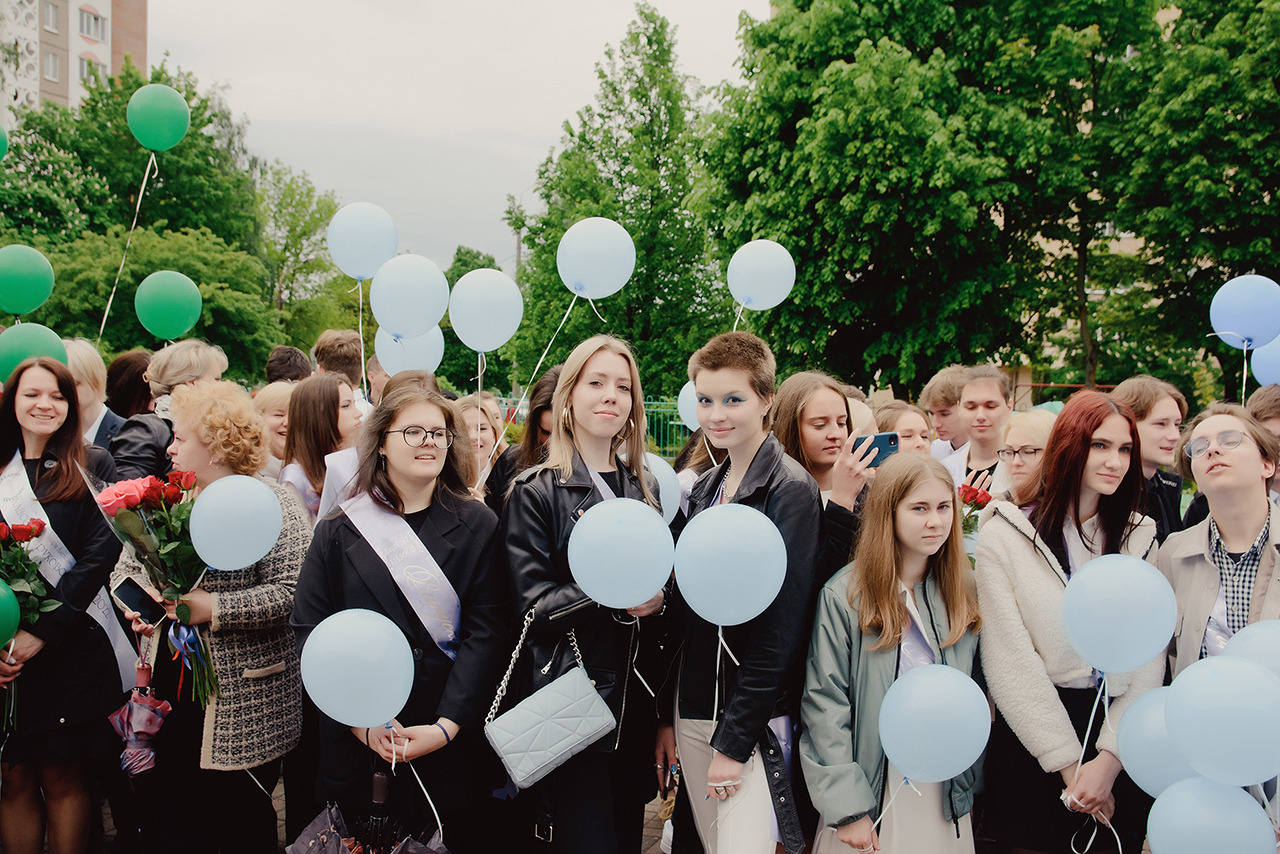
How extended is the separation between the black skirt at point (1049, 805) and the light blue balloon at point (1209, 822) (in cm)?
42

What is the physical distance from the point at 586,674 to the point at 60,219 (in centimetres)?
2065

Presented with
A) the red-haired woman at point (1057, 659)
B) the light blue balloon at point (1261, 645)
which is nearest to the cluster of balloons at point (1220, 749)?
the light blue balloon at point (1261, 645)

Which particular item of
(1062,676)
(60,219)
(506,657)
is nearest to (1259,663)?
(1062,676)

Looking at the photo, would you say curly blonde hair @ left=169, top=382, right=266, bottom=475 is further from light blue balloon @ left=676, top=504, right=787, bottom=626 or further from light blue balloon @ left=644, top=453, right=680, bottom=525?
light blue balloon @ left=676, top=504, right=787, bottom=626

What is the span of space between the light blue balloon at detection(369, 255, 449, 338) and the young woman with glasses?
4.28 feet

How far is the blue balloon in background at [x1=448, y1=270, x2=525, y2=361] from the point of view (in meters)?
4.12

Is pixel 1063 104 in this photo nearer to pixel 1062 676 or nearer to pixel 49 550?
pixel 1062 676

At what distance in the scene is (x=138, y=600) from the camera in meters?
3.24

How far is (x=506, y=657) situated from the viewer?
2.87m

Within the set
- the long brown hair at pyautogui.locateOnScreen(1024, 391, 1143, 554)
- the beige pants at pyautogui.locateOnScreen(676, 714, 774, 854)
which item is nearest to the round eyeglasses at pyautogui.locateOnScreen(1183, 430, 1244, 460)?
the long brown hair at pyautogui.locateOnScreen(1024, 391, 1143, 554)

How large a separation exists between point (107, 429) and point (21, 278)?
1.44 m

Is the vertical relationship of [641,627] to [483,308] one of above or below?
below

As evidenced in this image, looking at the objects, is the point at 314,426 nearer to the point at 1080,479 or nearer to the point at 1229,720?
the point at 1080,479

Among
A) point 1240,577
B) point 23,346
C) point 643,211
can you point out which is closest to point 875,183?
point 643,211
